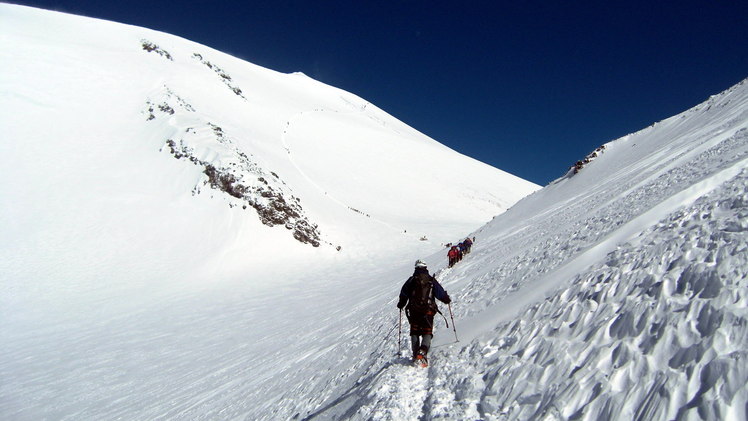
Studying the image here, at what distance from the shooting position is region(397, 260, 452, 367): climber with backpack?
20.1 ft

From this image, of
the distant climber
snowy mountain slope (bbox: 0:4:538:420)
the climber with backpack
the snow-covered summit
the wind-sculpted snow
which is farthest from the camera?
the snow-covered summit

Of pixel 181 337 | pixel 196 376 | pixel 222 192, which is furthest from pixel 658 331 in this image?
pixel 222 192

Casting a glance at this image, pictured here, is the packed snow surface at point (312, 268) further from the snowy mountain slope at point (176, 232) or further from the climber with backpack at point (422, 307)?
the climber with backpack at point (422, 307)

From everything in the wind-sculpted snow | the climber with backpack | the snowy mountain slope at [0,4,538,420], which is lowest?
the wind-sculpted snow

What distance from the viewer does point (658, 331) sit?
3959mm

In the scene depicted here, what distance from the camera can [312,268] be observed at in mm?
28234

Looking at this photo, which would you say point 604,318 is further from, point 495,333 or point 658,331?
point 495,333

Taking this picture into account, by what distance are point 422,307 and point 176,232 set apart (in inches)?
1023

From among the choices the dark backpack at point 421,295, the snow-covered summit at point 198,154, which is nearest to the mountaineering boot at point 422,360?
the dark backpack at point 421,295

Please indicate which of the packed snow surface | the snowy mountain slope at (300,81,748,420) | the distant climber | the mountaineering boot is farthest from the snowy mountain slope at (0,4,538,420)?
the distant climber

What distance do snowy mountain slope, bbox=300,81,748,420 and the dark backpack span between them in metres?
0.90

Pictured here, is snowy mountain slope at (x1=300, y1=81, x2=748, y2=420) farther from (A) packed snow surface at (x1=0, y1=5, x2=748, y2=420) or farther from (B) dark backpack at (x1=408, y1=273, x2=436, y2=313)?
(B) dark backpack at (x1=408, y1=273, x2=436, y2=313)

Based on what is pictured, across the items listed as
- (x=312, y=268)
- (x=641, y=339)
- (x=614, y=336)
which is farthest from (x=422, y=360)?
(x=312, y=268)

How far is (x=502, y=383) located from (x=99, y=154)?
39.1 metres
